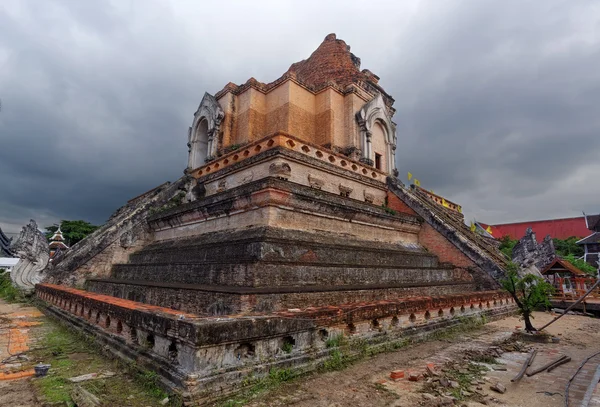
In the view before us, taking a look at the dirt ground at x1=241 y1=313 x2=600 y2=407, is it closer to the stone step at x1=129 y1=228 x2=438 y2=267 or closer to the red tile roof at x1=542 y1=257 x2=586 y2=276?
the stone step at x1=129 y1=228 x2=438 y2=267

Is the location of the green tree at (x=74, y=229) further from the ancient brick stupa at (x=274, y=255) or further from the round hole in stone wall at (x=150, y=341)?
the round hole in stone wall at (x=150, y=341)

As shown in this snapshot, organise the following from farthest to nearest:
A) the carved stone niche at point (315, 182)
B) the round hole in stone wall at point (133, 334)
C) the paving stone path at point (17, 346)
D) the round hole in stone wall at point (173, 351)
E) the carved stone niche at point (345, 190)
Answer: the carved stone niche at point (345, 190), the carved stone niche at point (315, 182), the round hole in stone wall at point (133, 334), the round hole in stone wall at point (173, 351), the paving stone path at point (17, 346)

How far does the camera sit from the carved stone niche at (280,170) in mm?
9539

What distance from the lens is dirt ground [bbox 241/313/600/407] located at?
3.70 meters

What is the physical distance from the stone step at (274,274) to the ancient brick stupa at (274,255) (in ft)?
0.10

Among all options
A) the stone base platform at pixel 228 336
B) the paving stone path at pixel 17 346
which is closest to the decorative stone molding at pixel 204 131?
the paving stone path at pixel 17 346

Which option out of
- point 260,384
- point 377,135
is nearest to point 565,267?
point 377,135

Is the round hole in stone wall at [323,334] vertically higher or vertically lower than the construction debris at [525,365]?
higher

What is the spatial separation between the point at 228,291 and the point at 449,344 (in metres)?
4.25

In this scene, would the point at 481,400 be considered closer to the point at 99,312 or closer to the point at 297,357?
the point at 297,357

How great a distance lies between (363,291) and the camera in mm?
6625

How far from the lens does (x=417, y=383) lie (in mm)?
4273

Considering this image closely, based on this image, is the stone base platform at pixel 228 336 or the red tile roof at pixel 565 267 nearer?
the stone base platform at pixel 228 336

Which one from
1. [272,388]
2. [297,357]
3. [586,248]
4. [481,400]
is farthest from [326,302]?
[586,248]
